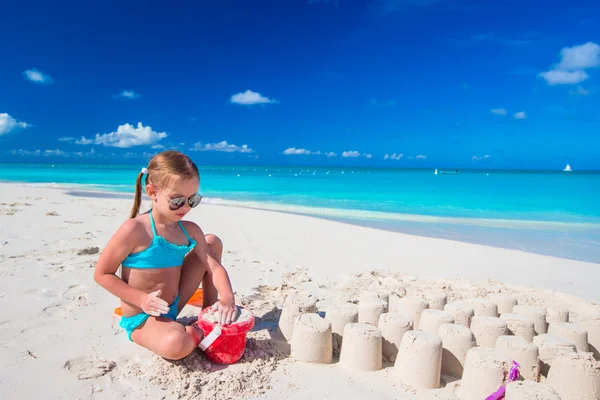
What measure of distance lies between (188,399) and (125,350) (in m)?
0.72

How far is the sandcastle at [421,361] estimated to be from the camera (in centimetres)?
226

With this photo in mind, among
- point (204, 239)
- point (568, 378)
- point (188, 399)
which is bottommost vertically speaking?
point (188, 399)

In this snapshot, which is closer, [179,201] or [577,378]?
[577,378]

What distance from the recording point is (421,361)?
2.28 metres

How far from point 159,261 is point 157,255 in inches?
1.9

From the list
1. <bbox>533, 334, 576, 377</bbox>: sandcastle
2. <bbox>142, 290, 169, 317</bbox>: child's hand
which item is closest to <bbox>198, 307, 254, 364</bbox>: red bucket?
<bbox>142, 290, 169, 317</bbox>: child's hand

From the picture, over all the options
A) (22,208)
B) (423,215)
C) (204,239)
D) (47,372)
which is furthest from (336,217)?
(47,372)

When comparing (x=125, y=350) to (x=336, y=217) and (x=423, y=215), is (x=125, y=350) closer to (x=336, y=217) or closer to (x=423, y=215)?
(x=336, y=217)

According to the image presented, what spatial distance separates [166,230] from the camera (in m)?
2.56

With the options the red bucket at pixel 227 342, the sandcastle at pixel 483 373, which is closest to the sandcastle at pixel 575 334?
the sandcastle at pixel 483 373

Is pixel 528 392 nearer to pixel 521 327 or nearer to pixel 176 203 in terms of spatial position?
pixel 521 327

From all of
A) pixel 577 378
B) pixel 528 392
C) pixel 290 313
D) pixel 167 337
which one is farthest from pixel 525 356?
pixel 167 337

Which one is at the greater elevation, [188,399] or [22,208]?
[22,208]

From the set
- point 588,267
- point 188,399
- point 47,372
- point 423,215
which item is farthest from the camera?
point 423,215
